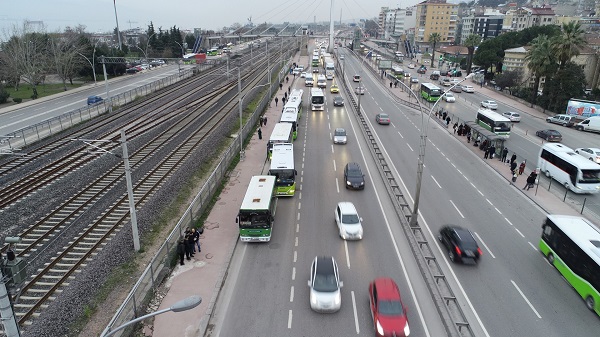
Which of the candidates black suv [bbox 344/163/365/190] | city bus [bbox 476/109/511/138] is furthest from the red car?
city bus [bbox 476/109/511/138]

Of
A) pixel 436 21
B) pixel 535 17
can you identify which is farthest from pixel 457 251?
pixel 436 21

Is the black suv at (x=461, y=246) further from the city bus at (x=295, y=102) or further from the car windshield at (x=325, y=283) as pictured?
the city bus at (x=295, y=102)

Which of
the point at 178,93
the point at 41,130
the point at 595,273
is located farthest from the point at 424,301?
the point at 178,93

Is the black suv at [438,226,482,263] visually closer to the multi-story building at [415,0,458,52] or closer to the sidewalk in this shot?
the sidewalk

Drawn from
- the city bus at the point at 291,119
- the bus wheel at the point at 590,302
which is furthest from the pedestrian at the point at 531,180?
the city bus at the point at 291,119

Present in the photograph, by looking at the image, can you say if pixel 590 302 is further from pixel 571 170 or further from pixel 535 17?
pixel 535 17

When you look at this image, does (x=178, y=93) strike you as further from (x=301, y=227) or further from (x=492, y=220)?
(x=492, y=220)
